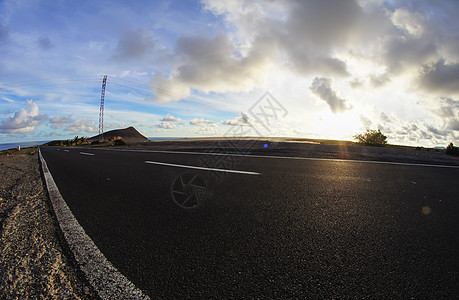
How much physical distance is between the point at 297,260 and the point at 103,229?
1.96 meters

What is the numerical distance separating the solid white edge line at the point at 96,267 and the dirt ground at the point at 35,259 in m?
0.05

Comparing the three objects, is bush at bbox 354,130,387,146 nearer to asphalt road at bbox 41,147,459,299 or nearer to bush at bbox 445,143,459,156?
bush at bbox 445,143,459,156

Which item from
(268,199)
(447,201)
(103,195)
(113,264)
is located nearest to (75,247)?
(113,264)

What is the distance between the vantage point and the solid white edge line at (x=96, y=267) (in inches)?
52.0

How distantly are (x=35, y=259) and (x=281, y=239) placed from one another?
6.62ft

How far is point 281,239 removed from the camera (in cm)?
200

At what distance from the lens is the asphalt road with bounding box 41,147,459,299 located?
1423mm

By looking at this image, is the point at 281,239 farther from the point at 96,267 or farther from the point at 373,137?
the point at 373,137

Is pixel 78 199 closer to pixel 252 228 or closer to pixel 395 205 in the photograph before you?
pixel 252 228

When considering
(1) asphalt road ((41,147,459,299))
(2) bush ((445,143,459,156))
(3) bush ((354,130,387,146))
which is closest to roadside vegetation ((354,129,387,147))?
(3) bush ((354,130,387,146))

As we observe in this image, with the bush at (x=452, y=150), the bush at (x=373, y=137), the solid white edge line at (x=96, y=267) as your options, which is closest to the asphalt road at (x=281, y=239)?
the solid white edge line at (x=96, y=267)

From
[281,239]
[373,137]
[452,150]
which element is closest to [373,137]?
[373,137]

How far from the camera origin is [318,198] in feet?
10.6

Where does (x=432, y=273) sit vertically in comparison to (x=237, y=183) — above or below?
below
